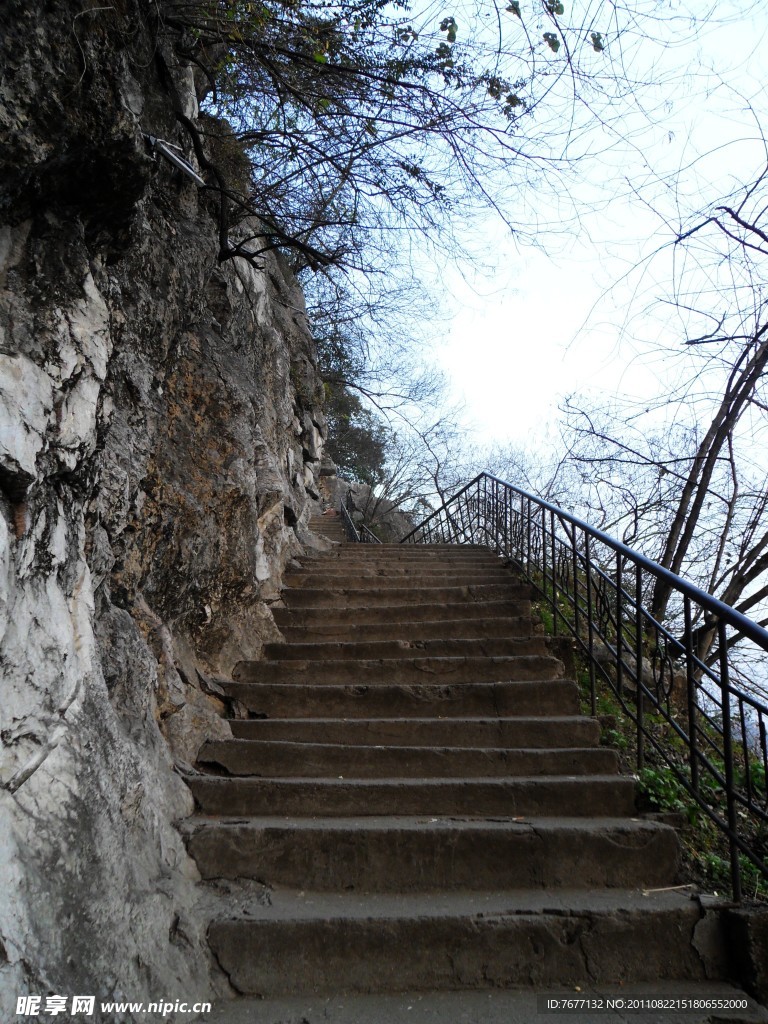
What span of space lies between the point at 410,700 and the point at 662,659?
1.36m

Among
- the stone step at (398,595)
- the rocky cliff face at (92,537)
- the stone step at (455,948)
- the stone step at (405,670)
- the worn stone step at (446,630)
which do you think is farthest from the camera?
the stone step at (398,595)

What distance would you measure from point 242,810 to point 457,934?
1.08 metres

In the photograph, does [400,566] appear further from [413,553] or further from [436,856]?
[436,856]

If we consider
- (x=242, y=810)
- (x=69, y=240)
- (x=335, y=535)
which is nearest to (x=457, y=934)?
(x=242, y=810)

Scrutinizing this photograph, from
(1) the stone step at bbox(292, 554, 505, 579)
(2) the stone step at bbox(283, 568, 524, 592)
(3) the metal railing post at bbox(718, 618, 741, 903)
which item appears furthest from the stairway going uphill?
(1) the stone step at bbox(292, 554, 505, 579)

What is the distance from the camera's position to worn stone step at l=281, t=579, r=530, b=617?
5.38 meters

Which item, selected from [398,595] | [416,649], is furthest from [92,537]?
[398,595]

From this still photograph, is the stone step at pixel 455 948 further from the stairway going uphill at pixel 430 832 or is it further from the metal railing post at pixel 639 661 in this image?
the metal railing post at pixel 639 661

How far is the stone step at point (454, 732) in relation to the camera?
3463 millimetres

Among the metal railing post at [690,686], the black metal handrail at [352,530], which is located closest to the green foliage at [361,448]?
the black metal handrail at [352,530]

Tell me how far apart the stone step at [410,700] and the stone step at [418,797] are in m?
0.74

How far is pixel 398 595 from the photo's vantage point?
5406mm

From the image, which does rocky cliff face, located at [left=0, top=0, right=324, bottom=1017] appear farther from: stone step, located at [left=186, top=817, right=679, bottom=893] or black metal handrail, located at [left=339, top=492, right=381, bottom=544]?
black metal handrail, located at [left=339, top=492, right=381, bottom=544]

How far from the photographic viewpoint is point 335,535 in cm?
1326
